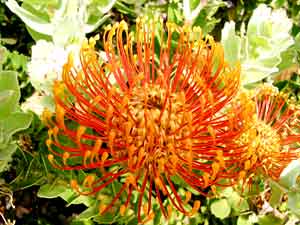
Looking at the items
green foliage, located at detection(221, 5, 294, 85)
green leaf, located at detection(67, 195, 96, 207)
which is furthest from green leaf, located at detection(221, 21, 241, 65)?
green leaf, located at detection(67, 195, 96, 207)

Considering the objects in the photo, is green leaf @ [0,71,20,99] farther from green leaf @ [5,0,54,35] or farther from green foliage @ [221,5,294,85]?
green foliage @ [221,5,294,85]

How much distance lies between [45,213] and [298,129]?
0.61 meters

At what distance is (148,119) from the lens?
3.61 feet

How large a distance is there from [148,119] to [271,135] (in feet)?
1.03

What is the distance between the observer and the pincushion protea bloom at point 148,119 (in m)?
1.07

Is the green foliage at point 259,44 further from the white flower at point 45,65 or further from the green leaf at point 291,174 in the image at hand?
the white flower at point 45,65

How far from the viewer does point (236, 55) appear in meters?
1.26

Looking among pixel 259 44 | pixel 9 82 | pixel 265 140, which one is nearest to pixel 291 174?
pixel 265 140

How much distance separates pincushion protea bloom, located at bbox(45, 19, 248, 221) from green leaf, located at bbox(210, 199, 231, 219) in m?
0.13

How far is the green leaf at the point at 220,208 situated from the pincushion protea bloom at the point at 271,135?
7cm

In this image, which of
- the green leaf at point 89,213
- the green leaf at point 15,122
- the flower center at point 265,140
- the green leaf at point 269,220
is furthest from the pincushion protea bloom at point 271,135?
the green leaf at point 15,122

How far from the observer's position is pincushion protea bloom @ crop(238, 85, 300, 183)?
1.21 metres

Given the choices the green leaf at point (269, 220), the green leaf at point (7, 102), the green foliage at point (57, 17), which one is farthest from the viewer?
the green leaf at point (269, 220)

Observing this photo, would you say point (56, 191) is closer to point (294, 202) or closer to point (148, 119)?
point (148, 119)
